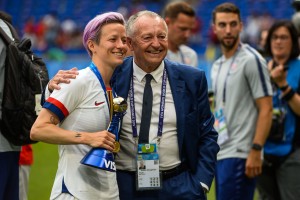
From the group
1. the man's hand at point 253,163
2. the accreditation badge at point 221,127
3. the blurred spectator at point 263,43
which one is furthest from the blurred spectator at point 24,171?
the blurred spectator at point 263,43

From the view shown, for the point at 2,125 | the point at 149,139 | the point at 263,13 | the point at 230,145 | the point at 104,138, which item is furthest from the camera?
the point at 263,13

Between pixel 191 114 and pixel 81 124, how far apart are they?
0.80 m

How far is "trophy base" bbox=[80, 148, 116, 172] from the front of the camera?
3.82 meters

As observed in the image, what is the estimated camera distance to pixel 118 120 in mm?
4066

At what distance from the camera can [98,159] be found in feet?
12.6

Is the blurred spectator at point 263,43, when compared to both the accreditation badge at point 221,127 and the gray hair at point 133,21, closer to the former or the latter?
the accreditation badge at point 221,127

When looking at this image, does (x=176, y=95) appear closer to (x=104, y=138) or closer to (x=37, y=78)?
(x=104, y=138)

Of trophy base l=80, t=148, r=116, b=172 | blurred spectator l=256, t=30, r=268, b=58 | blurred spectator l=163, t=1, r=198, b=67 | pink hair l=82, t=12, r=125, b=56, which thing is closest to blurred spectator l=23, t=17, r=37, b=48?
blurred spectator l=256, t=30, r=268, b=58

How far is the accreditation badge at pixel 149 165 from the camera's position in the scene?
4.36 metres

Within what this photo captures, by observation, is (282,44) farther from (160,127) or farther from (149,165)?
(149,165)

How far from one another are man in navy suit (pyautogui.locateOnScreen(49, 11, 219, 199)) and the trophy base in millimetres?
516

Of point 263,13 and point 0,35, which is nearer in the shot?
point 0,35

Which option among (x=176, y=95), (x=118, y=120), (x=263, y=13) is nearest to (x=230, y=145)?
(x=176, y=95)

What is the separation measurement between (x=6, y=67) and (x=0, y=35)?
0.23m
